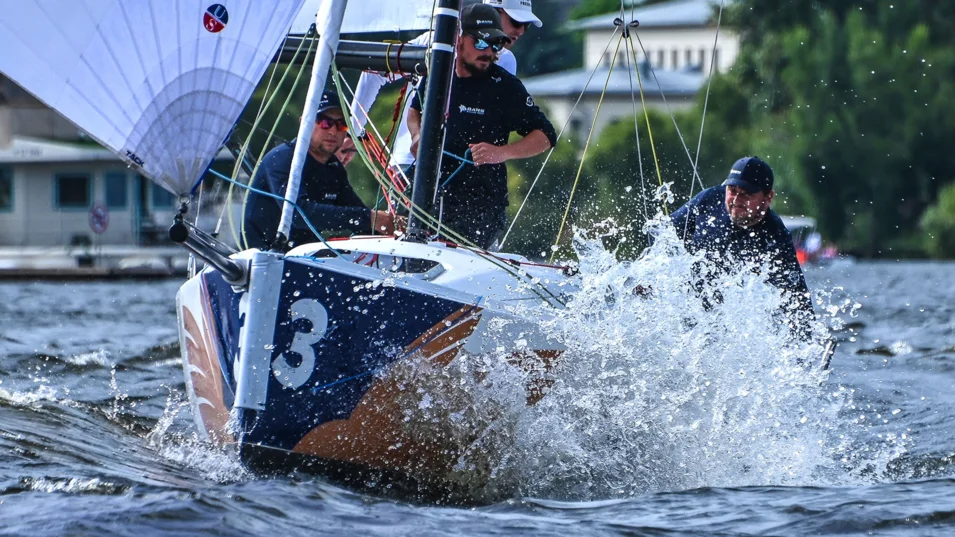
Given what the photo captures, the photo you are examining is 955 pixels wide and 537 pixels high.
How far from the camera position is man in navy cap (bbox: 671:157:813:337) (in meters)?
6.28

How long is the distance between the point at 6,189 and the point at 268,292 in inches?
1311

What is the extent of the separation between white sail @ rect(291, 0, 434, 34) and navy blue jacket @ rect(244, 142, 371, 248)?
73 cm

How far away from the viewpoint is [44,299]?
19016 millimetres

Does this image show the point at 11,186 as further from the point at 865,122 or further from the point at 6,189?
the point at 865,122

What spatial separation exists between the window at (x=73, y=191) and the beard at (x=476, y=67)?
3117 cm

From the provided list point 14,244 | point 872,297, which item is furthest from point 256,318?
point 14,244

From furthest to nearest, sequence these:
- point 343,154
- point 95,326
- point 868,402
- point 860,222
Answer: point 860,222
point 95,326
point 868,402
point 343,154

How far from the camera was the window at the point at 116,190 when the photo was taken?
35.9 metres

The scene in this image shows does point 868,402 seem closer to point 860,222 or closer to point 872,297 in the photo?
point 872,297

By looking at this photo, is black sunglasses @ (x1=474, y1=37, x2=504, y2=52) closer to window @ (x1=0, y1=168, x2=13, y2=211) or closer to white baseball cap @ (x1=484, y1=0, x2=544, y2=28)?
white baseball cap @ (x1=484, y1=0, x2=544, y2=28)

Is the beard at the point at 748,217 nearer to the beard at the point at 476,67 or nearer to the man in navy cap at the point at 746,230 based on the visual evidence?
the man in navy cap at the point at 746,230

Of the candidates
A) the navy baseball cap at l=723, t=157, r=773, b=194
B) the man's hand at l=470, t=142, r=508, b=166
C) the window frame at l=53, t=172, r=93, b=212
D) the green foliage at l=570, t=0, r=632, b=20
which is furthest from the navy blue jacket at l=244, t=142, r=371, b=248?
the green foliage at l=570, t=0, r=632, b=20

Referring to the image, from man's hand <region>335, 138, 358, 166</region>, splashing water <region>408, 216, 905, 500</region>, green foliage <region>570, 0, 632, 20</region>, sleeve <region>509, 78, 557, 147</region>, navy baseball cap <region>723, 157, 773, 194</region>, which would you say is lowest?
splashing water <region>408, 216, 905, 500</region>

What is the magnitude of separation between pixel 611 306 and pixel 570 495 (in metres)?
0.69
